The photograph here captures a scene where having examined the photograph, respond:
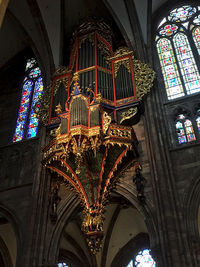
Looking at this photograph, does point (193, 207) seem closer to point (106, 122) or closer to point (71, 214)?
point (106, 122)

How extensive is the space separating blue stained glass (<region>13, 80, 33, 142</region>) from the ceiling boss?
182cm

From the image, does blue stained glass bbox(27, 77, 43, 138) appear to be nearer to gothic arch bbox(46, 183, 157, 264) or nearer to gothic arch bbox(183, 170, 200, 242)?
gothic arch bbox(46, 183, 157, 264)

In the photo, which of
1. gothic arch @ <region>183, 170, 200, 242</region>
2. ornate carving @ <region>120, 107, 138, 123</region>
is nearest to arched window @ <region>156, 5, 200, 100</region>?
ornate carving @ <region>120, 107, 138, 123</region>

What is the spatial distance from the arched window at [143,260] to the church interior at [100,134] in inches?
1.5

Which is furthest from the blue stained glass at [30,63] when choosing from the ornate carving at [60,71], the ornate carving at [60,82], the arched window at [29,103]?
the ornate carving at [60,82]

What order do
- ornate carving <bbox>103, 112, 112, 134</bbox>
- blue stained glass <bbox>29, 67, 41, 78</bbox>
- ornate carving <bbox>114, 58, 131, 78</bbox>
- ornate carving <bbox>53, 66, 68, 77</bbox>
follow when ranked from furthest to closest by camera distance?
blue stained glass <bbox>29, 67, 41, 78</bbox>, ornate carving <bbox>53, 66, 68, 77</bbox>, ornate carving <bbox>114, 58, 131, 78</bbox>, ornate carving <bbox>103, 112, 112, 134</bbox>

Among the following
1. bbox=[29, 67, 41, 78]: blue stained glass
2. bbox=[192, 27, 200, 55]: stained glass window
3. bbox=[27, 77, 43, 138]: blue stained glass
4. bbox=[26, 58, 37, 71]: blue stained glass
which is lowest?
bbox=[27, 77, 43, 138]: blue stained glass

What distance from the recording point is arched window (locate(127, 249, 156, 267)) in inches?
508

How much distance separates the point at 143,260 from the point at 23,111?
7.65 metres

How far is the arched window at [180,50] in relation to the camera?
11812mm

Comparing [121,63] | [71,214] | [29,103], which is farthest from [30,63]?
[71,214]

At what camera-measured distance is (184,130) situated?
34.8ft

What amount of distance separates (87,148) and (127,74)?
3790 millimetres

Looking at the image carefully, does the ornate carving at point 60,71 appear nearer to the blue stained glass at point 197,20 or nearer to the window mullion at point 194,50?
the window mullion at point 194,50
